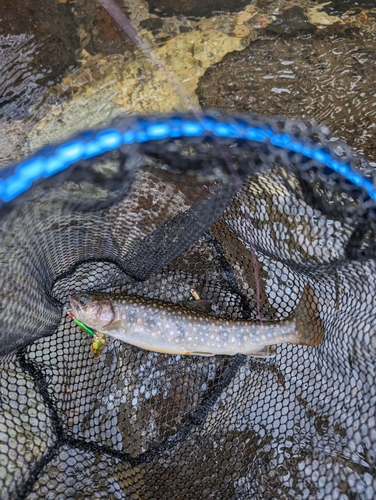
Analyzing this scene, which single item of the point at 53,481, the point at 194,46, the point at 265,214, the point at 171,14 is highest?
the point at 171,14

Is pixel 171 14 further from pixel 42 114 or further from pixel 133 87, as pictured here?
pixel 42 114

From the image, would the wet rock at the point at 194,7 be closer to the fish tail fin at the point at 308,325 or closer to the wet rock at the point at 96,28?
the wet rock at the point at 96,28

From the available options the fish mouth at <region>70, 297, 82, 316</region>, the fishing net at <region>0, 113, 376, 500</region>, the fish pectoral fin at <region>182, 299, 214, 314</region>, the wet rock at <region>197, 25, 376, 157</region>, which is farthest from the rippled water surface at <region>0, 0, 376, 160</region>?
the fish pectoral fin at <region>182, 299, 214, 314</region>

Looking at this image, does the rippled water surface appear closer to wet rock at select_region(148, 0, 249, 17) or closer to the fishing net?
wet rock at select_region(148, 0, 249, 17)

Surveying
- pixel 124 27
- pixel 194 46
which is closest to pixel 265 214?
pixel 194 46

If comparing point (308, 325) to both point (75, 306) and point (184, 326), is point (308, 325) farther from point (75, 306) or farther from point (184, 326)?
point (75, 306)

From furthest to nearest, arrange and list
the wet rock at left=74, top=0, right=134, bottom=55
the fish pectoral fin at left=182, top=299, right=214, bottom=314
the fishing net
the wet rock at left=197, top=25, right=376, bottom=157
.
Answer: the wet rock at left=74, top=0, right=134, bottom=55
the wet rock at left=197, top=25, right=376, bottom=157
the fish pectoral fin at left=182, top=299, right=214, bottom=314
the fishing net
